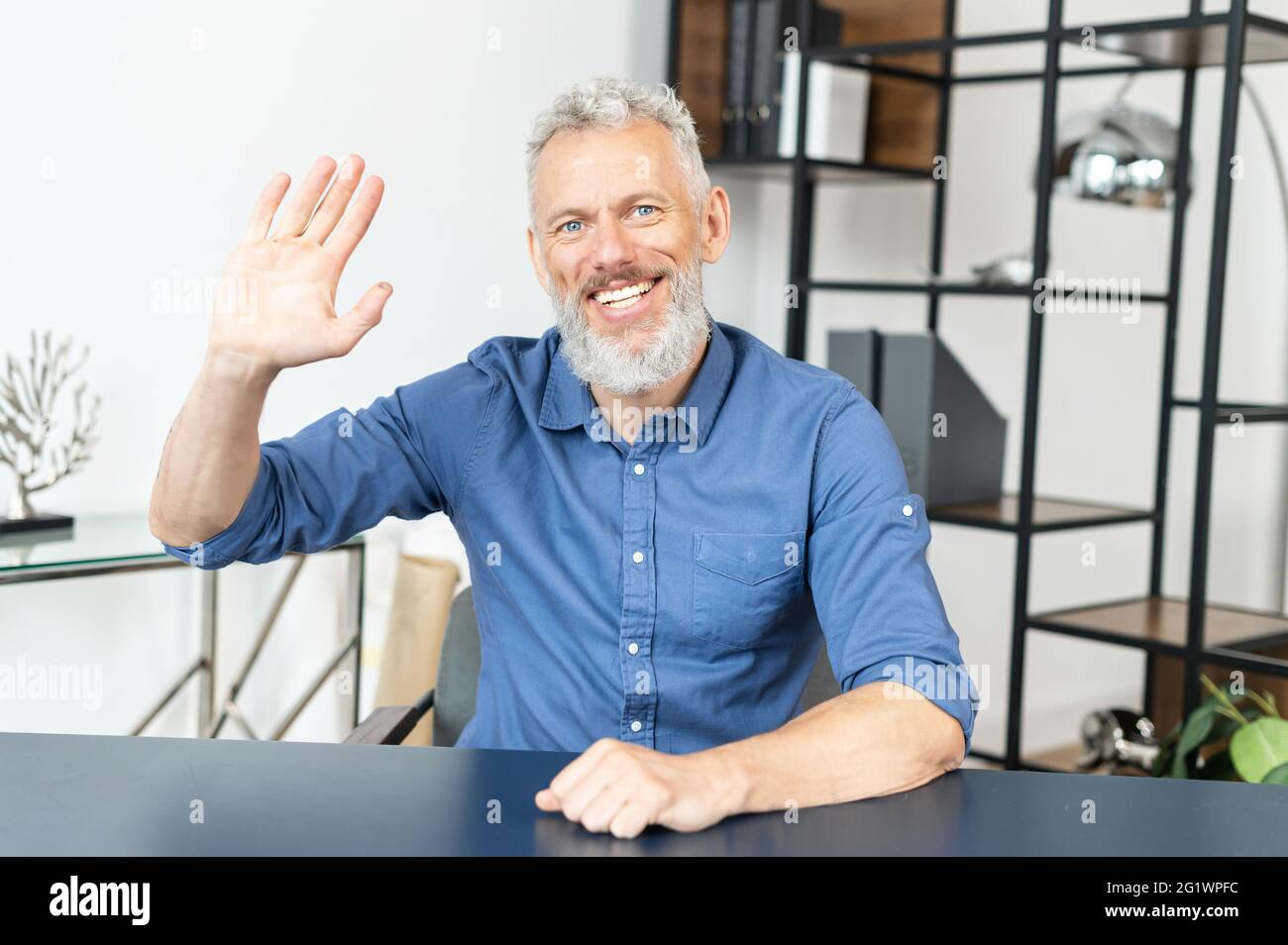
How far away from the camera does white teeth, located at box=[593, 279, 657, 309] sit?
168cm

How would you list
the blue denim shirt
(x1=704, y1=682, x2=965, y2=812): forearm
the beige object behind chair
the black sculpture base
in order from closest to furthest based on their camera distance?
(x1=704, y1=682, x2=965, y2=812): forearm, the blue denim shirt, the black sculpture base, the beige object behind chair

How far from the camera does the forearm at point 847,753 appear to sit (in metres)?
1.01

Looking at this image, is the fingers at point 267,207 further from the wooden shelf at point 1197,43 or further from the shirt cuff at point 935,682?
the wooden shelf at point 1197,43

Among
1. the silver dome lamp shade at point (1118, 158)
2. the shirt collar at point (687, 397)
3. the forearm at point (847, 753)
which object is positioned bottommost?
the forearm at point (847, 753)

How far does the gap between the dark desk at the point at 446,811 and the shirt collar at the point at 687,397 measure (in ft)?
2.12

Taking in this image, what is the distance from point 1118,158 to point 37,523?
2.26 metres

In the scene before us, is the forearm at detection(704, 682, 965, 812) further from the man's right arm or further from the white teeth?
the white teeth

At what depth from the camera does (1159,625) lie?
9.48 feet

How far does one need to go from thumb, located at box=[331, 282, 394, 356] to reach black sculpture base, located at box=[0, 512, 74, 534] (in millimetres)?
1411

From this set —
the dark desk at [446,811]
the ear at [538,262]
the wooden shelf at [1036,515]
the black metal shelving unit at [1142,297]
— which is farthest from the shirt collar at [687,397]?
the wooden shelf at [1036,515]

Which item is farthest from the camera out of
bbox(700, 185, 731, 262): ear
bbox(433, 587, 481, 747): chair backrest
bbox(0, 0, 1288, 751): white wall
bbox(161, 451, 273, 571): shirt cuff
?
bbox(0, 0, 1288, 751): white wall

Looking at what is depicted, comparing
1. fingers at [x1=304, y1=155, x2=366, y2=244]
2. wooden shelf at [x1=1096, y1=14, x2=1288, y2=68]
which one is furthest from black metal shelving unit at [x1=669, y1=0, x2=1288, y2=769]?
fingers at [x1=304, y1=155, x2=366, y2=244]

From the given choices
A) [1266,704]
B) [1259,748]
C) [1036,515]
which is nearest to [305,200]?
[1259,748]

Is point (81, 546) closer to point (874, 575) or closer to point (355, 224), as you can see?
point (355, 224)
